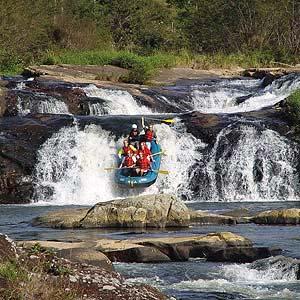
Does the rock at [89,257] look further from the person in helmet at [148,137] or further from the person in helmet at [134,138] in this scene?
the person in helmet at [148,137]

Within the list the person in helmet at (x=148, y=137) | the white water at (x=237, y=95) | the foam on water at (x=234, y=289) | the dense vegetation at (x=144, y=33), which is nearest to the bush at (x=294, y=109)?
the white water at (x=237, y=95)

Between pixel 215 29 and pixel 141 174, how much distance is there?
25073mm

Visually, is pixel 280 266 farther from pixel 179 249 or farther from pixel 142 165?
pixel 142 165

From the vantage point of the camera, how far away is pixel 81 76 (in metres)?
31.0

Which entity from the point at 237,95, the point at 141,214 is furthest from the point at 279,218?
the point at 237,95

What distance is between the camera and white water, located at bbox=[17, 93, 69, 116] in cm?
2497

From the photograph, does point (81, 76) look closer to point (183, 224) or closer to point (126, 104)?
point (126, 104)

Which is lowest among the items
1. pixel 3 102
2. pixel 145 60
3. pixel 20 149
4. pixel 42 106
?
pixel 20 149

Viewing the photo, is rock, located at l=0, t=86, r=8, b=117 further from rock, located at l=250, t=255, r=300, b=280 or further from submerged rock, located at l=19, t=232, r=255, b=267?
rock, located at l=250, t=255, r=300, b=280

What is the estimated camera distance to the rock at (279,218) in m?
15.1

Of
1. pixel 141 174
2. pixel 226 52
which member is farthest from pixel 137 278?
pixel 226 52

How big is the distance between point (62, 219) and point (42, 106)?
10.8m

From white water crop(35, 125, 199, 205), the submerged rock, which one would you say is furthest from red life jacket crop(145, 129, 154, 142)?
the submerged rock

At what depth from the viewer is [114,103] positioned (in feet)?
85.3
